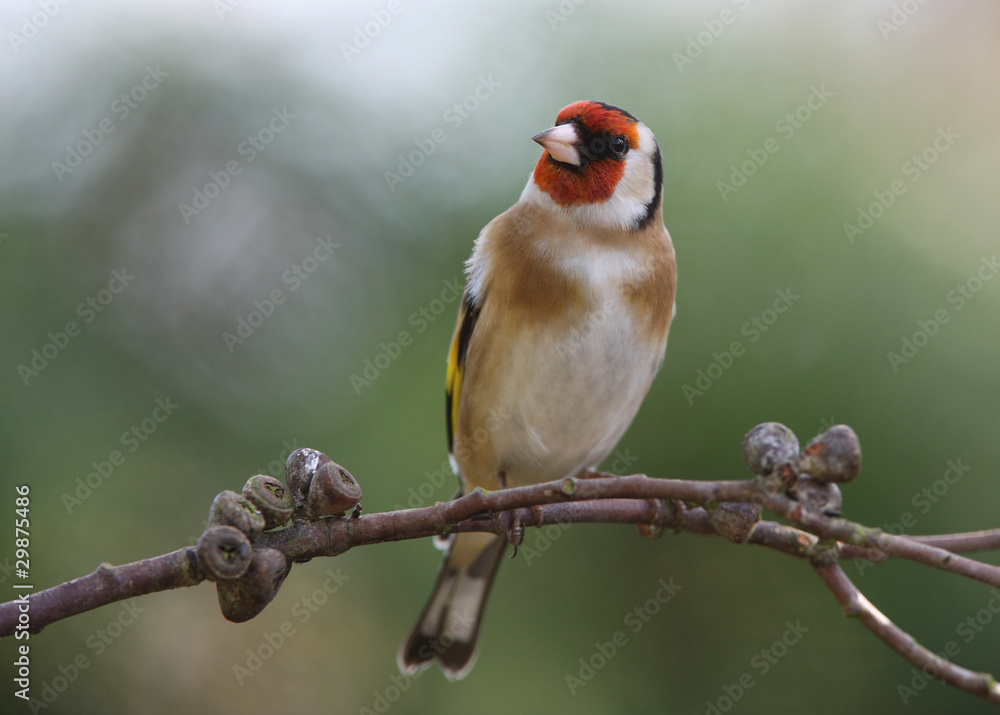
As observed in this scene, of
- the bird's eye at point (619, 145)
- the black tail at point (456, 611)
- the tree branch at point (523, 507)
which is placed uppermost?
the bird's eye at point (619, 145)

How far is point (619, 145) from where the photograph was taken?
6.38ft

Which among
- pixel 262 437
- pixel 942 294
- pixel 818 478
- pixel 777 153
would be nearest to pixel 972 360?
pixel 942 294

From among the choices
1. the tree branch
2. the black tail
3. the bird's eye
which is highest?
the bird's eye

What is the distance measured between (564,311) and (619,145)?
1.34 ft

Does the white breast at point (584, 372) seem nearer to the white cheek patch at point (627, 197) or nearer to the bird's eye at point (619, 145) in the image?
the white cheek patch at point (627, 197)

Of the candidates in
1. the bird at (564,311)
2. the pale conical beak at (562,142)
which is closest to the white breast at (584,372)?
the bird at (564,311)

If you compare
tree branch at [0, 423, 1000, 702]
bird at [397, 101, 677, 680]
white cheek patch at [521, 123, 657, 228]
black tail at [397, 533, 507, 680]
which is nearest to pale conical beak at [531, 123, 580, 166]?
bird at [397, 101, 677, 680]

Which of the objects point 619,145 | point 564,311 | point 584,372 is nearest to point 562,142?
point 619,145

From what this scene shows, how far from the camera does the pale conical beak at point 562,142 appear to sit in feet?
5.88

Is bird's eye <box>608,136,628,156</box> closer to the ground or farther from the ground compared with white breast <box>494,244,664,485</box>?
farther from the ground

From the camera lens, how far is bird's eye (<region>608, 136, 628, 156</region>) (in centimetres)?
193

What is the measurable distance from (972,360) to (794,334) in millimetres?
465

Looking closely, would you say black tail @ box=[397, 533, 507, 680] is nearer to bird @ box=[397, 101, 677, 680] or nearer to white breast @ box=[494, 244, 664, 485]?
bird @ box=[397, 101, 677, 680]

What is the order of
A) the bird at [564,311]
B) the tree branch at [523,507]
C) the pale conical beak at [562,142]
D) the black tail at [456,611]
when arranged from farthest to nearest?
the black tail at [456,611]
the bird at [564,311]
the pale conical beak at [562,142]
the tree branch at [523,507]
